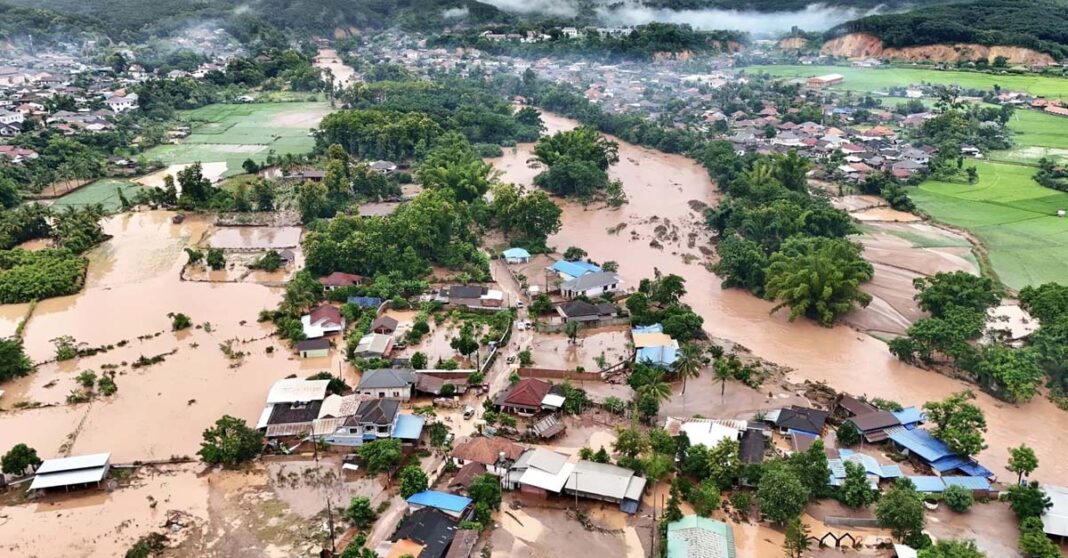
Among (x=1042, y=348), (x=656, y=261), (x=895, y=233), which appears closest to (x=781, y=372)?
(x=1042, y=348)

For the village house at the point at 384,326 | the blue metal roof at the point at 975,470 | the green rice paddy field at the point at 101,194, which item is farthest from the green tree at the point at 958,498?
the green rice paddy field at the point at 101,194

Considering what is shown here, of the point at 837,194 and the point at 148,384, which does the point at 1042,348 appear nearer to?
the point at 837,194

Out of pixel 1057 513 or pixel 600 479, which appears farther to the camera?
pixel 600 479

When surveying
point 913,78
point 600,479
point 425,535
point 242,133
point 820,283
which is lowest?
point 600,479

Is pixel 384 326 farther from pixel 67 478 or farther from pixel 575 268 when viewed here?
pixel 67 478

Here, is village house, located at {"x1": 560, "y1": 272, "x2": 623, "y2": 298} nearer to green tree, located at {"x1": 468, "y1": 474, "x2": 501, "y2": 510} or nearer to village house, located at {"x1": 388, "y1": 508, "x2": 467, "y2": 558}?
green tree, located at {"x1": 468, "y1": 474, "x2": 501, "y2": 510}

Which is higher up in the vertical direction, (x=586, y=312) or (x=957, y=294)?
(x=957, y=294)

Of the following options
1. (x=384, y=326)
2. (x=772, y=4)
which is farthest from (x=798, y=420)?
(x=772, y=4)

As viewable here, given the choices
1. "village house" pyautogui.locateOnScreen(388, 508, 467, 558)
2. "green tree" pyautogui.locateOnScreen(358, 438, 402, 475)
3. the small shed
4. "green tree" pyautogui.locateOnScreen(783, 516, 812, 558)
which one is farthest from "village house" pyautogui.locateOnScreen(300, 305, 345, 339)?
"green tree" pyautogui.locateOnScreen(783, 516, 812, 558)
